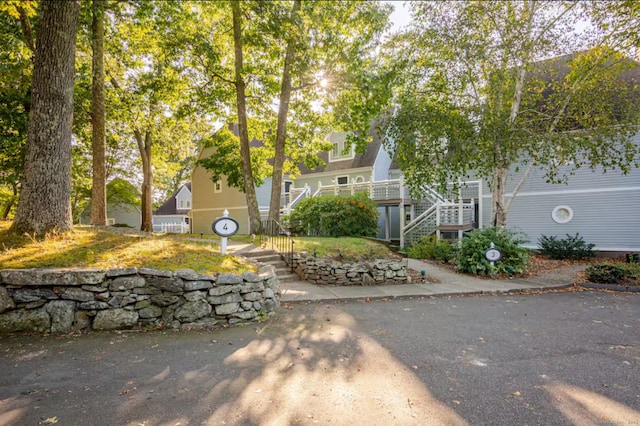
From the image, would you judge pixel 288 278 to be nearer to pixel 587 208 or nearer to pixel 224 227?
pixel 224 227

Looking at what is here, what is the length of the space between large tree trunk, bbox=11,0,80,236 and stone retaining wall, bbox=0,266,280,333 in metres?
1.97

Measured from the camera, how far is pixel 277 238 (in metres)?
10.5

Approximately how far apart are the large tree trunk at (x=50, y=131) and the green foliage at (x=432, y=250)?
10674mm

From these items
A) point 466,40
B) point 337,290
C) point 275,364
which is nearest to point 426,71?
point 466,40

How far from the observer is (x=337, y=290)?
7590mm

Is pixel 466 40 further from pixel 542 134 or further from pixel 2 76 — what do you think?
pixel 2 76

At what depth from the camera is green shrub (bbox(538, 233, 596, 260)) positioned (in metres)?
11.9

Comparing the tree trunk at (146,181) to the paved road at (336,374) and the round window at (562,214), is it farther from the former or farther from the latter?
the round window at (562,214)

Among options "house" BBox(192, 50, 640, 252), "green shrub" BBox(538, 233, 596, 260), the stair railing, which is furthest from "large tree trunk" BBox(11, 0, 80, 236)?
"green shrub" BBox(538, 233, 596, 260)

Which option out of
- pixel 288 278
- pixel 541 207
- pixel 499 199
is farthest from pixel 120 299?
pixel 541 207

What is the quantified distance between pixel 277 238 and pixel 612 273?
9.19 metres

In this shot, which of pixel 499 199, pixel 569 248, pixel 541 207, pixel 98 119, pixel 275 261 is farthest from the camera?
pixel 541 207

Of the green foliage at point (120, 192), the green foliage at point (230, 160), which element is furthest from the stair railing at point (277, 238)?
the green foliage at point (120, 192)

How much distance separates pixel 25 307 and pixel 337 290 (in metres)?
5.45
